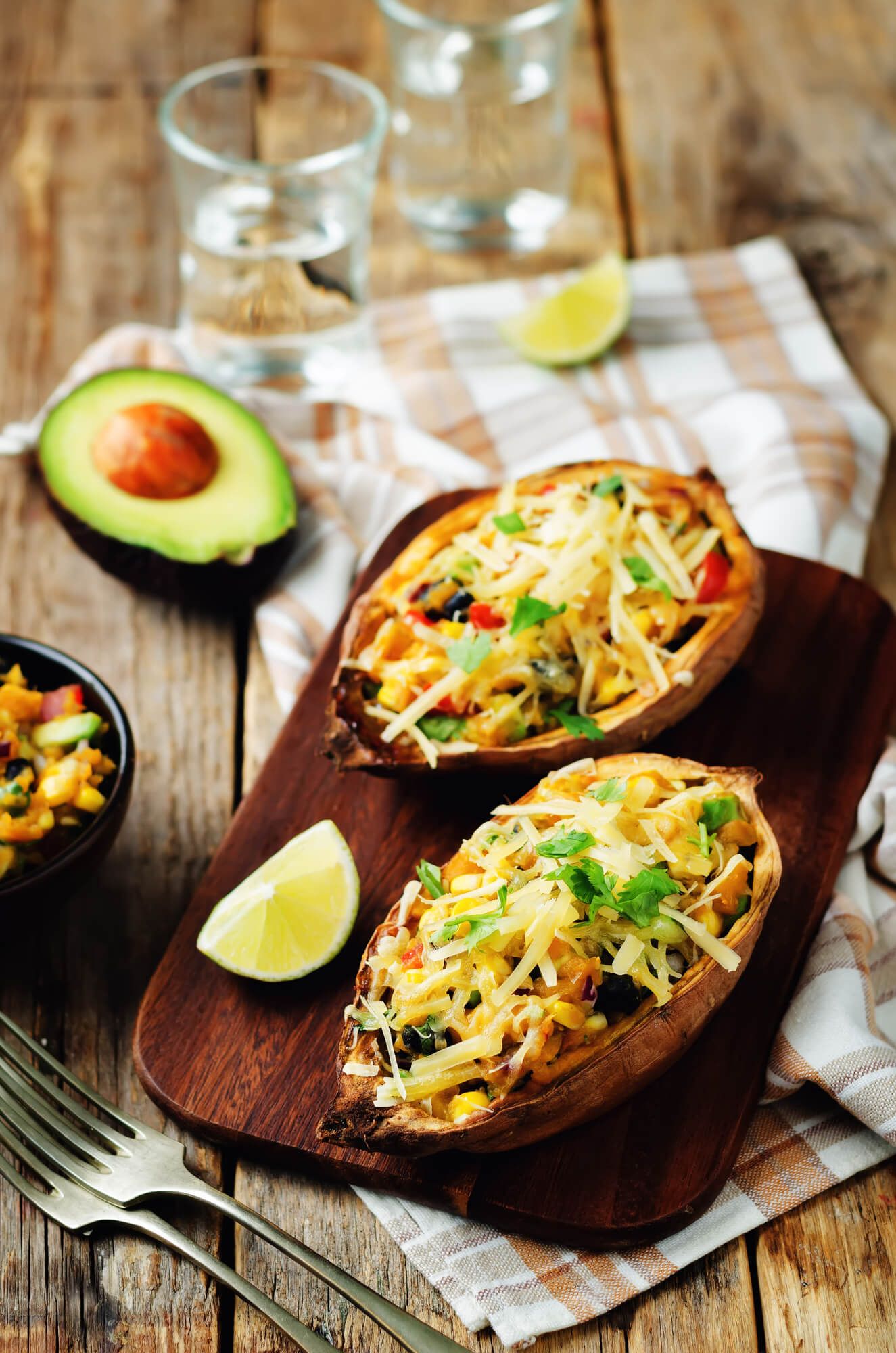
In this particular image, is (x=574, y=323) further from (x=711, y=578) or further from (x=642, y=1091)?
(x=642, y=1091)

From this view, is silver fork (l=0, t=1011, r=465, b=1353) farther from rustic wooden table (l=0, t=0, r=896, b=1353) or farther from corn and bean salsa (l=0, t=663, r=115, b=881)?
corn and bean salsa (l=0, t=663, r=115, b=881)

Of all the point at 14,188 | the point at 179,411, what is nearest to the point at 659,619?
the point at 179,411

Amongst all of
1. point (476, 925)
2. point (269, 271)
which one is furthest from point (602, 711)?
point (269, 271)

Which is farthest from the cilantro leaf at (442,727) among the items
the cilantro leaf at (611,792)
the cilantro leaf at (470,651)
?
the cilantro leaf at (611,792)

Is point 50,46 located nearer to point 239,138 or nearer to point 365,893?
point 239,138

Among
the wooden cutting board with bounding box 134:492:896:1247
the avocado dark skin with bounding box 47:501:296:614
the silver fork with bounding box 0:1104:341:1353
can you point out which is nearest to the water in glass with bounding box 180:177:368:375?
the avocado dark skin with bounding box 47:501:296:614

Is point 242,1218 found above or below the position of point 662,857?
below
